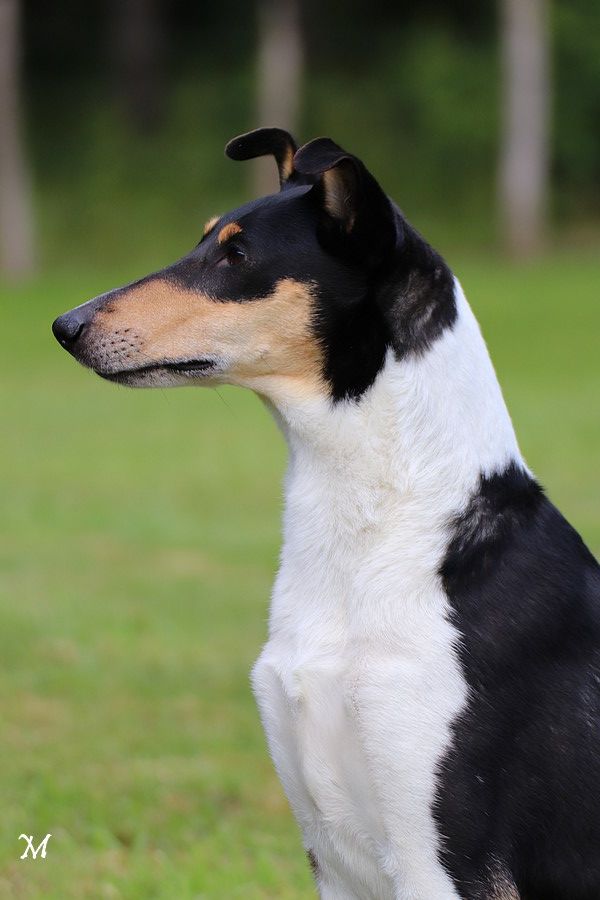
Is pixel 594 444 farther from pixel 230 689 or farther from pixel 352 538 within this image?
pixel 352 538

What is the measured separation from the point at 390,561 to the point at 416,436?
306 millimetres

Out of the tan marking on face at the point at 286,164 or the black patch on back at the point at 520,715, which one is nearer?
the black patch on back at the point at 520,715

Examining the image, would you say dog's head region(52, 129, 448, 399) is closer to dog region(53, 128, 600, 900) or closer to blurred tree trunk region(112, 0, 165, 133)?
dog region(53, 128, 600, 900)

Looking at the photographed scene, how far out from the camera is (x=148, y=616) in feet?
28.3

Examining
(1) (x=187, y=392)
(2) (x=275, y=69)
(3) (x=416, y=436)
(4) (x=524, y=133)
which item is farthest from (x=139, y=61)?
(3) (x=416, y=436)

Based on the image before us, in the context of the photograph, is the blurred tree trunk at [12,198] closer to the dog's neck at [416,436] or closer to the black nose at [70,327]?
the black nose at [70,327]

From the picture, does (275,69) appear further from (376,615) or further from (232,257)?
(376,615)

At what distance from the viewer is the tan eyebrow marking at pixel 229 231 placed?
380 cm

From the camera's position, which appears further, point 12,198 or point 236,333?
point 12,198

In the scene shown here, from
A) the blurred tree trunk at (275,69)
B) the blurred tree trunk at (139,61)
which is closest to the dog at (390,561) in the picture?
the blurred tree trunk at (275,69)

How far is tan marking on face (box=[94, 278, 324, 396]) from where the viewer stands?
3.69 metres

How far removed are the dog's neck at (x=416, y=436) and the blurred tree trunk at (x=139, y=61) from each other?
28.9 meters

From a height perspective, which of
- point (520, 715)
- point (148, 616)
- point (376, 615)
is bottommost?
point (148, 616)

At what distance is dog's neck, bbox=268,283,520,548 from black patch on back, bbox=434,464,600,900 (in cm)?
8
